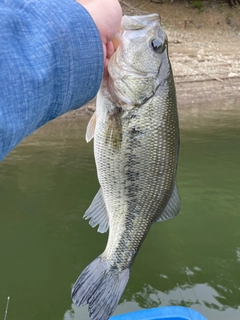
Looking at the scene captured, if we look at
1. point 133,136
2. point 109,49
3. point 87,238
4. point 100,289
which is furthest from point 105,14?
point 87,238

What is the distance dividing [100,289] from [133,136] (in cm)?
70

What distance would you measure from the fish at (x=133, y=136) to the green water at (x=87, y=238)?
288cm

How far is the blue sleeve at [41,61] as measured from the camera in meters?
0.97

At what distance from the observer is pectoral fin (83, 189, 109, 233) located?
186cm

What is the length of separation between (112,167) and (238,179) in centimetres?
662

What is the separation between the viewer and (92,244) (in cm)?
569

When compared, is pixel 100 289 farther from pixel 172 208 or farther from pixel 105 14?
pixel 105 14

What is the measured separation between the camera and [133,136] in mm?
1651

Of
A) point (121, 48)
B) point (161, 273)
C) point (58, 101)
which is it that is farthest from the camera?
point (161, 273)

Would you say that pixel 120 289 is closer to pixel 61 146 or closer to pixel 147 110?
pixel 147 110

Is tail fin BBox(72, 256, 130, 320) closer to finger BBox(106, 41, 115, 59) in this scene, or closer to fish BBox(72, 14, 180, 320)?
fish BBox(72, 14, 180, 320)

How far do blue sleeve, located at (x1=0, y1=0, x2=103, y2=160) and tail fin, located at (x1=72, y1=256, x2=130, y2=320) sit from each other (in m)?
0.85

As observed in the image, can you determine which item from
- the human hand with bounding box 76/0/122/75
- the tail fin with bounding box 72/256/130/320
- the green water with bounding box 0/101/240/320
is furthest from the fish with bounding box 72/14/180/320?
the green water with bounding box 0/101/240/320

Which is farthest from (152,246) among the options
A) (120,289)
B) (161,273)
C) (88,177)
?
(120,289)
